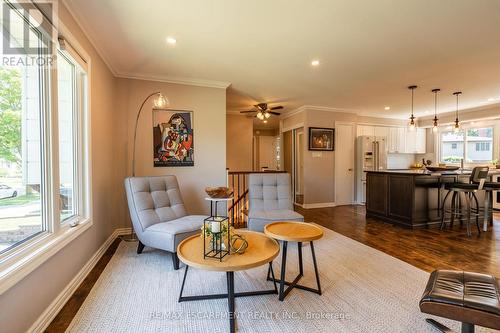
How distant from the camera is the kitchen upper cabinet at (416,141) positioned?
7.29m

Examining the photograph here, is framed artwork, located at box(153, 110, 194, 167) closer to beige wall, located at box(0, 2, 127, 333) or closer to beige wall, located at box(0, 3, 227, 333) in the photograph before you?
beige wall, located at box(0, 3, 227, 333)

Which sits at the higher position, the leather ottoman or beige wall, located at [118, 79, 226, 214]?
beige wall, located at [118, 79, 226, 214]

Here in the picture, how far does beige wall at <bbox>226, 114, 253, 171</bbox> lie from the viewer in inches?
265

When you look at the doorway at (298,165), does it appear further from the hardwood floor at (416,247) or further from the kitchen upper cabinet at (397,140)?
the kitchen upper cabinet at (397,140)

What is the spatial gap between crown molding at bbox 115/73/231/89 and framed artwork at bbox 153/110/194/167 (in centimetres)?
50

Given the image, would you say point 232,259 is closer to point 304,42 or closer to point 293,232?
point 293,232

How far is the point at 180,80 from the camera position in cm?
402

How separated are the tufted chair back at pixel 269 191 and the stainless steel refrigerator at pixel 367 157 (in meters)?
3.29

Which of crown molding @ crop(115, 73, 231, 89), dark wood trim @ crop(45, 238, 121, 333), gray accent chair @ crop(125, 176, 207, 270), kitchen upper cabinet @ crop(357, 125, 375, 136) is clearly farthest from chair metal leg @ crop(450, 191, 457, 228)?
dark wood trim @ crop(45, 238, 121, 333)

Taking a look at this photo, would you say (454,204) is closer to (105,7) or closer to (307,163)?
(307,163)

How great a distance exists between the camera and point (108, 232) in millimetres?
3377

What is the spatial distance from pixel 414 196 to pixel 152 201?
13.5 ft

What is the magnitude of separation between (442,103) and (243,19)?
560 cm

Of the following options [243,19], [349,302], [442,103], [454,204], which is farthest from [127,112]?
[442,103]
